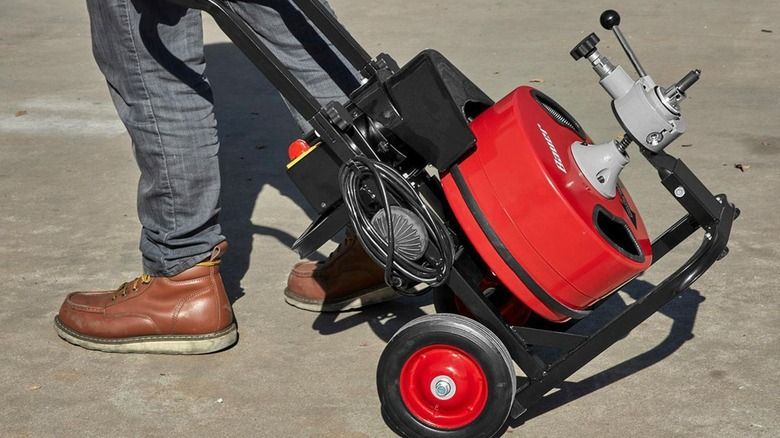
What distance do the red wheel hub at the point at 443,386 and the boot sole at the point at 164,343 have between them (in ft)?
2.38

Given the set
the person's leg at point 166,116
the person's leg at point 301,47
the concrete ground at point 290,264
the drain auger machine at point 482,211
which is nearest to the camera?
the drain auger machine at point 482,211

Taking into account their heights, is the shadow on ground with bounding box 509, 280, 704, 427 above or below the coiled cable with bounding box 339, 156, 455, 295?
below

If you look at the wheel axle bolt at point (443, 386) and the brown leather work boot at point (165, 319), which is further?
the brown leather work boot at point (165, 319)

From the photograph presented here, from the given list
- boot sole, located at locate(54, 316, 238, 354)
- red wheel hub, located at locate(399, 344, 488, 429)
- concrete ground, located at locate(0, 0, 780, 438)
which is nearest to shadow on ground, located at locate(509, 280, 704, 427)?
concrete ground, located at locate(0, 0, 780, 438)

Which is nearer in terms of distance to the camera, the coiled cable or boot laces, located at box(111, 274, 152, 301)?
the coiled cable

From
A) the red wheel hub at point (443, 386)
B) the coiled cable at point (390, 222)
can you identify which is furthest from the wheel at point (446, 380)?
the coiled cable at point (390, 222)

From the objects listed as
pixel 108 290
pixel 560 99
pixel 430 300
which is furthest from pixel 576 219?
pixel 560 99

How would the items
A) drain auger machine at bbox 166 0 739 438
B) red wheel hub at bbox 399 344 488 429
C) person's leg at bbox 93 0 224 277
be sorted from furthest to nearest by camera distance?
person's leg at bbox 93 0 224 277 → red wheel hub at bbox 399 344 488 429 → drain auger machine at bbox 166 0 739 438

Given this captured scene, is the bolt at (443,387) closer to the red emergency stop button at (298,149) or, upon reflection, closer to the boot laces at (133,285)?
the red emergency stop button at (298,149)

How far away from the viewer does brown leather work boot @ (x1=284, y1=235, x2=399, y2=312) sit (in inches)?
125

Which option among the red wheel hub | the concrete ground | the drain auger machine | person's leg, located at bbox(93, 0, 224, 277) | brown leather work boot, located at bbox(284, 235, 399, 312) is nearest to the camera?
the drain auger machine

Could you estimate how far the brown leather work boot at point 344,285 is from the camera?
10.4 ft

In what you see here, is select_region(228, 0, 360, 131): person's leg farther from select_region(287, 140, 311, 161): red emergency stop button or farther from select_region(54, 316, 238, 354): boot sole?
select_region(54, 316, 238, 354): boot sole

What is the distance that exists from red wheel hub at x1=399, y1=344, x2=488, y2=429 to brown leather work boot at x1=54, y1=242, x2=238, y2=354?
2.40 ft
